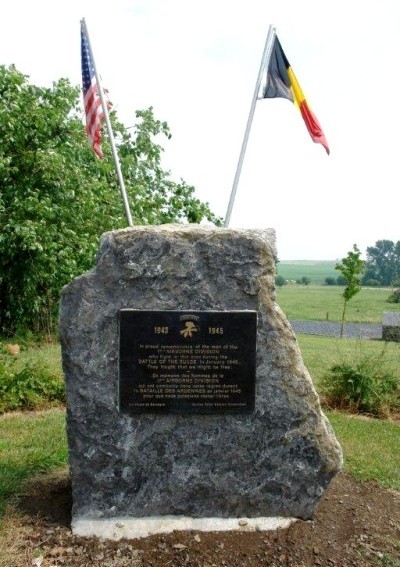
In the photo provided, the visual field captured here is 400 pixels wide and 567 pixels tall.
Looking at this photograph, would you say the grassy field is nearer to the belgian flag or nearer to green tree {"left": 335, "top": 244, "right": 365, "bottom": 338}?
the belgian flag

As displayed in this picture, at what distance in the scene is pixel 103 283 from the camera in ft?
15.1

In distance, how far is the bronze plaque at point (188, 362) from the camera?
15.2 ft

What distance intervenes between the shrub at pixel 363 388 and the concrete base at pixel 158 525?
4.03 metres

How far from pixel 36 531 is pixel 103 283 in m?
1.88

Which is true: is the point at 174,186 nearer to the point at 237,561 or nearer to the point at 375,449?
the point at 375,449

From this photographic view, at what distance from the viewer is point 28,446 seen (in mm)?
6633

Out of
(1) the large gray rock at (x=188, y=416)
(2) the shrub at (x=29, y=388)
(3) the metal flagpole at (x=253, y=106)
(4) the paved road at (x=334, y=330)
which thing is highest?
(3) the metal flagpole at (x=253, y=106)

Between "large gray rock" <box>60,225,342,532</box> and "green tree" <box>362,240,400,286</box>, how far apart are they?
6868 cm

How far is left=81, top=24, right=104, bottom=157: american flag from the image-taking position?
9281mm

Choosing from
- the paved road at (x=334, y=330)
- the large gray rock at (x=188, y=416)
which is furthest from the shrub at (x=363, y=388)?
the paved road at (x=334, y=330)

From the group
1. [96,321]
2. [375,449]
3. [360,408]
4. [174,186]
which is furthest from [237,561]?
[174,186]

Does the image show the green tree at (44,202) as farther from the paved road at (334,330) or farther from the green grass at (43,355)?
the paved road at (334,330)

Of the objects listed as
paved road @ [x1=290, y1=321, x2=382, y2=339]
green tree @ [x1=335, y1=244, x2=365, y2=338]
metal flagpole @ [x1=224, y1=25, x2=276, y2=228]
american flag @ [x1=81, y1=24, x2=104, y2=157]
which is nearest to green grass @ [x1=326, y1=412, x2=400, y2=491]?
metal flagpole @ [x1=224, y1=25, x2=276, y2=228]

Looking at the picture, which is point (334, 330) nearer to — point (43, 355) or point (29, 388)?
point (43, 355)
